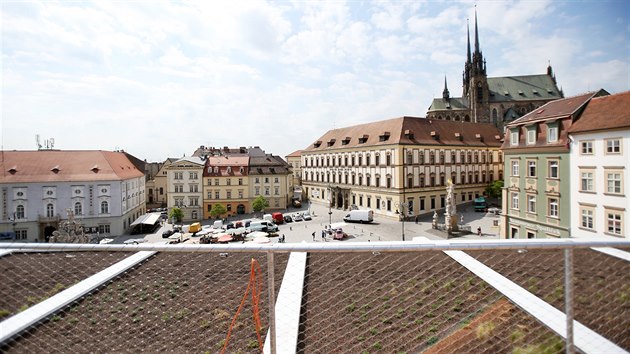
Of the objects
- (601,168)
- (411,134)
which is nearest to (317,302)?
(601,168)

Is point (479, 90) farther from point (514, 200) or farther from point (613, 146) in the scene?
point (613, 146)

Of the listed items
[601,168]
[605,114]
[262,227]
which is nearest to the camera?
[601,168]

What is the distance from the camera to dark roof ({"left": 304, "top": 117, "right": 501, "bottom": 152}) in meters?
A: 35.1

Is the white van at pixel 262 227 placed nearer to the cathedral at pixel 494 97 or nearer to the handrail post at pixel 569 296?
the handrail post at pixel 569 296

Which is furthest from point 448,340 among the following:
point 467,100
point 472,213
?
point 467,100

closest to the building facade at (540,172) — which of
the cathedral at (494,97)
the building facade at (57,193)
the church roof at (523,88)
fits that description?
the building facade at (57,193)

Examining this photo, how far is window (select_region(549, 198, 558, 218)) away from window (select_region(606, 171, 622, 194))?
2606 mm

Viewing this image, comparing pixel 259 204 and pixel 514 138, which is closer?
pixel 514 138

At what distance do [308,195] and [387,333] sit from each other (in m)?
46.5

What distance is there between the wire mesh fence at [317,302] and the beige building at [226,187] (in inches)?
1405

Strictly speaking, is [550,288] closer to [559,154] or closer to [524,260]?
[524,260]

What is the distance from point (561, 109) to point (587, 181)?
15.0 ft

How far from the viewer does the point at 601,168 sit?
15289mm

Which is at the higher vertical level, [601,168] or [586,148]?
[586,148]
